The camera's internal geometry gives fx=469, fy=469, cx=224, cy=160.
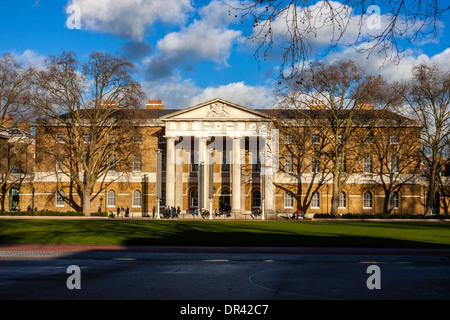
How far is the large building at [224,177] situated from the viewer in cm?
6266

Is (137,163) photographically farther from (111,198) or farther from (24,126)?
(24,126)

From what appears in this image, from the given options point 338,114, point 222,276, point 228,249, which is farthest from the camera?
point 338,114

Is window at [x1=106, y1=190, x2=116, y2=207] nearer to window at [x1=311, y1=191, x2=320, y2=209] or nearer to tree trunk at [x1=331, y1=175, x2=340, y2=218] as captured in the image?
window at [x1=311, y1=191, x2=320, y2=209]

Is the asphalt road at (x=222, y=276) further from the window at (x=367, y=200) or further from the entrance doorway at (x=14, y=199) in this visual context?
the entrance doorway at (x=14, y=199)

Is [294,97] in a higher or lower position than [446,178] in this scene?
higher

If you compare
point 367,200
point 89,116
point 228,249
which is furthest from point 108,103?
point 228,249

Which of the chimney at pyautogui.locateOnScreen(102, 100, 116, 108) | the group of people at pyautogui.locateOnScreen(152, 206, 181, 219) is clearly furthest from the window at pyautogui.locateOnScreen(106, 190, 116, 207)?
the chimney at pyautogui.locateOnScreen(102, 100, 116, 108)

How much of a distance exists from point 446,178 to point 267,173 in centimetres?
2708

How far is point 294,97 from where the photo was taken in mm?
55875

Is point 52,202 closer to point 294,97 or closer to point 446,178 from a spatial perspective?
point 294,97

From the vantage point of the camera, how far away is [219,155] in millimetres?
67250

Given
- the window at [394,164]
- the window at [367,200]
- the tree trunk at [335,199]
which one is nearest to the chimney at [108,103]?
the tree trunk at [335,199]

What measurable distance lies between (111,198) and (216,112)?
19.5 metres
